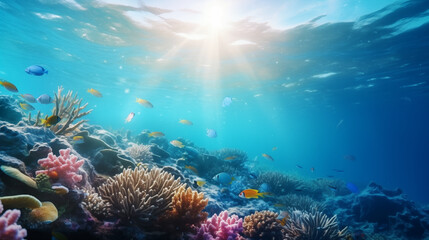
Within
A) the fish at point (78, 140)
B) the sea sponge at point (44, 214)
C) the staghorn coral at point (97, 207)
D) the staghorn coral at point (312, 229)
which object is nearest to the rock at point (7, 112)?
the fish at point (78, 140)

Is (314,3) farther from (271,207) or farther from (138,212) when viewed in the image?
(138,212)

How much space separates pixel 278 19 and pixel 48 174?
43.4ft

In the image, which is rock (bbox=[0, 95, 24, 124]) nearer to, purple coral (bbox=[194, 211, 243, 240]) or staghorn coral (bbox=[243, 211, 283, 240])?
purple coral (bbox=[194, 211, 243, 240])

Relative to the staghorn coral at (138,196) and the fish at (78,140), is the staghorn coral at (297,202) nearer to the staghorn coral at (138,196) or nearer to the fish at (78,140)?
the staghorn coral at (138,196)

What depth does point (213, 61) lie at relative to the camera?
20.2m

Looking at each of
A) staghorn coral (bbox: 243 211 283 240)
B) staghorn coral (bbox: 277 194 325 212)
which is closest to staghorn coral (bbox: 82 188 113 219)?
staghorn coral (bbox: 243 211 283 240)

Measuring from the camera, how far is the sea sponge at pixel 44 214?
2596 mm

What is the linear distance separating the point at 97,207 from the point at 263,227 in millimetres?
3791

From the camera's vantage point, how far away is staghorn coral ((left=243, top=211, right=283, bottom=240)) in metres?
5.10

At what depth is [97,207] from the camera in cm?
357

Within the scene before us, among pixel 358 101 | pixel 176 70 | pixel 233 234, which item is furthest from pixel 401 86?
pixel 233 234

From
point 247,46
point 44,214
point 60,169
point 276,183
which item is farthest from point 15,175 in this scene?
point 247,46

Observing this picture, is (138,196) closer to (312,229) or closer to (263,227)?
(263,227)

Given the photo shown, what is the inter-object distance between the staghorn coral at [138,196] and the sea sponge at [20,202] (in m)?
1.16
